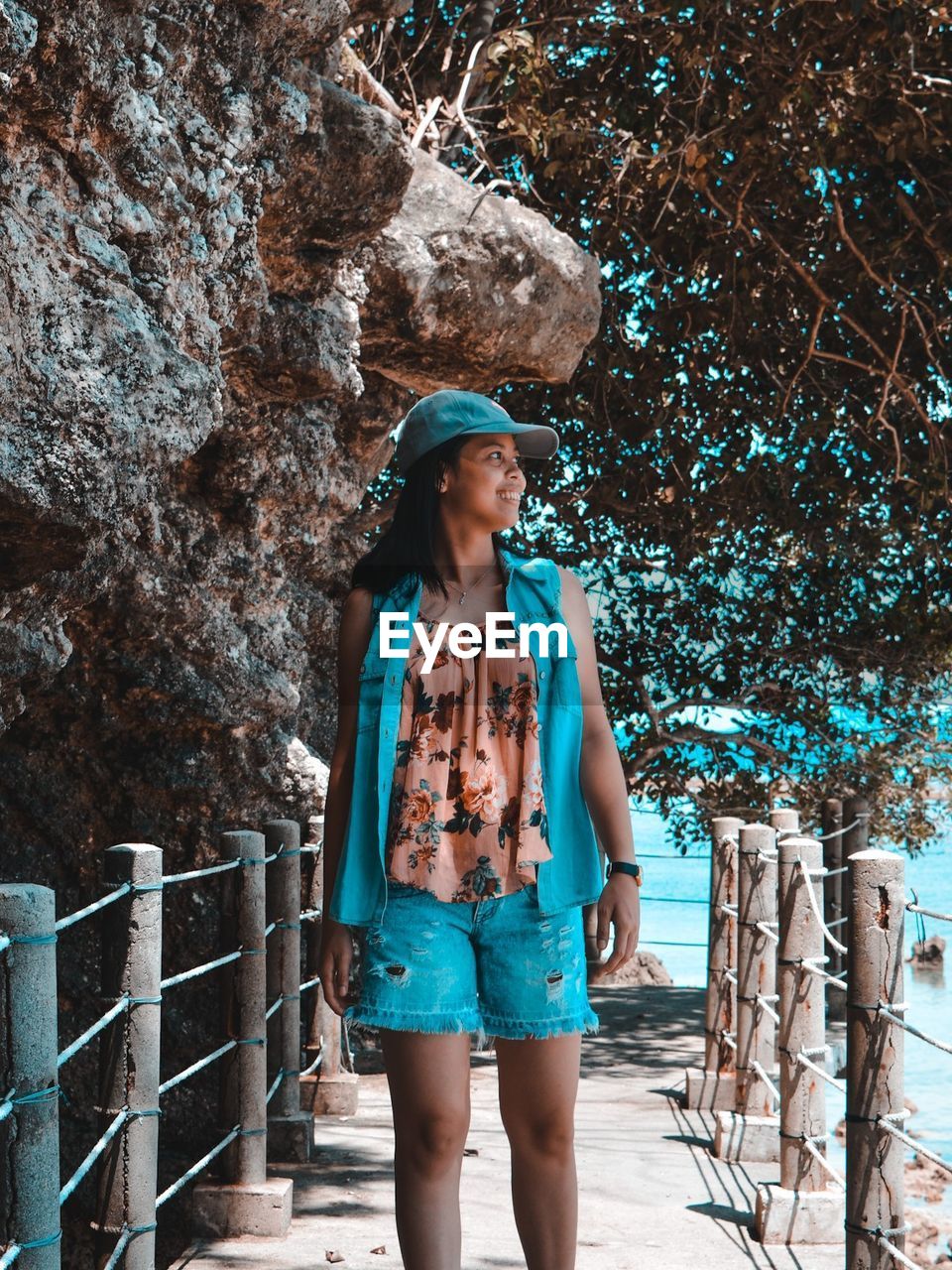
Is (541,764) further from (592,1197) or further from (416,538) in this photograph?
(592,1197)

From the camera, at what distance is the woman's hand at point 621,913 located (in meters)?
2.96

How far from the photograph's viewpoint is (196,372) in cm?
388

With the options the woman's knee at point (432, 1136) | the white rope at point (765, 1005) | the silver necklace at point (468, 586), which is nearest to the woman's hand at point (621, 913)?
the woman's knee at point (432, 1136)

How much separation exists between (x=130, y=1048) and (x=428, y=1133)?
890mm

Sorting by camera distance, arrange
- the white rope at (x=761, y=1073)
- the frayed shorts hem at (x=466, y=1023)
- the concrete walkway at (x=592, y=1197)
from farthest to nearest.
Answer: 1. the white rope at (x=761, y=1073)
2. the concrete walkway at (x=592, y=1197)
3. the frayed shorts hem at (x=466, y=1023)

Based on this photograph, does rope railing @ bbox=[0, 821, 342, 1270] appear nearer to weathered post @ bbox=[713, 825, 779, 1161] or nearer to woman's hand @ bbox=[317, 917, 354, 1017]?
woman's hand @ bbox=[317, 917, 354, 1017]

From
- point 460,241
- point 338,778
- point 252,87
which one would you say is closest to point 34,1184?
point 338,778

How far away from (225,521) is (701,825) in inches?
251

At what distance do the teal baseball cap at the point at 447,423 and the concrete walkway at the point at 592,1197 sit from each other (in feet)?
7.49

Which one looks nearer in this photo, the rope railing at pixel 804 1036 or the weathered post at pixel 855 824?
the rope railing at pixel 804 1036

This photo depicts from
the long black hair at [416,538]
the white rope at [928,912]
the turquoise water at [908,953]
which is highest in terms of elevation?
the long black hair at [416,538]

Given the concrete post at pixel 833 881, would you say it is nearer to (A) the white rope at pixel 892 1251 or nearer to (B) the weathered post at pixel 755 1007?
(B) the weathered post at pixel 755 1007

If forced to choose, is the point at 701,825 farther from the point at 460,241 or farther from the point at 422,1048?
the point at 422,1048

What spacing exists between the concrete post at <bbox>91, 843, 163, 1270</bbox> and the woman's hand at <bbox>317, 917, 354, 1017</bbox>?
538 millimetres
